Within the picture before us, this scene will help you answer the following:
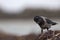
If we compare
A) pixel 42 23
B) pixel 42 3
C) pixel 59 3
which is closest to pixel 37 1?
pixel 42 3

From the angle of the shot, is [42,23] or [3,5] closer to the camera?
[42,23]

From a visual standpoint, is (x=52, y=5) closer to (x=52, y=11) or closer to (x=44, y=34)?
(x=52, y=11)

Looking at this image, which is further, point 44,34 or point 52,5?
point 52,5

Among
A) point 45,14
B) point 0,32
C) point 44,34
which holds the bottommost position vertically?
point 44,34

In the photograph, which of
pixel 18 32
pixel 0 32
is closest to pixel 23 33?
pixel 18 32

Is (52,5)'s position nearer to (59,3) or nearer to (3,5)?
(59,3)

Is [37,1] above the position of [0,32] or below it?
above
